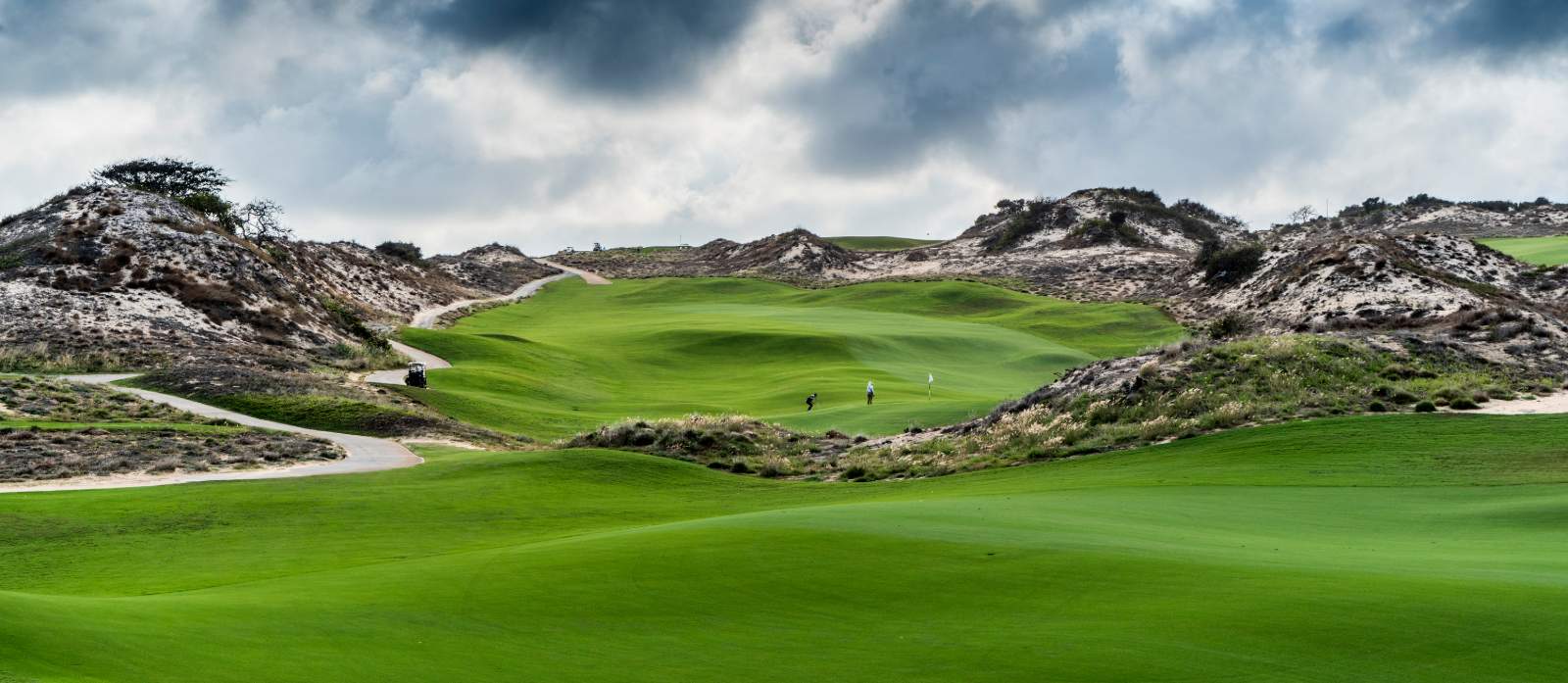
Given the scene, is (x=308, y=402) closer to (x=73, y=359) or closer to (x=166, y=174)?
(x=73, y=359)

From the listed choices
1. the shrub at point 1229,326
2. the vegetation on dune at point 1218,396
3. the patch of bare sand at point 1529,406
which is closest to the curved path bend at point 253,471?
the vegetation on dune at point 1218,396

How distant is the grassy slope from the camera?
31.2ft

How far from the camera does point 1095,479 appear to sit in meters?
23.6

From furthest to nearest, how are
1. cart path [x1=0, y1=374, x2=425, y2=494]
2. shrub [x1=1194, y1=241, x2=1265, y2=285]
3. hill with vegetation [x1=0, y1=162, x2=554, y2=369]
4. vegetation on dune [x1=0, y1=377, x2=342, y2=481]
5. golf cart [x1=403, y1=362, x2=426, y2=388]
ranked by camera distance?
1. shrub [x1=1194, y1=241, x2=1265, y2=285]
2. hill with vegetation [x1=0, y1=162, x2=554, y2=369]
3. golf cart [x1=403, y1=362, x2=426, y2=388]
4. vegetation on dune [x1=0, y1=377, x2=342, y2=481]
5. cart path [x1=0, y1=374, x2=425, y2=494]

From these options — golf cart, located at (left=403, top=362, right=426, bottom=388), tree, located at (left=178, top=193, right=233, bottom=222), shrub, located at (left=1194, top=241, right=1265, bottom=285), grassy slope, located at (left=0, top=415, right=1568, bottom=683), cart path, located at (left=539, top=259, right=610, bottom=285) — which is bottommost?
grassy slope, located at (left=0, top=415, right=1568, bottom=683)

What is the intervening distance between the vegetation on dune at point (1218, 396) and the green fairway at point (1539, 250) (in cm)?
4909

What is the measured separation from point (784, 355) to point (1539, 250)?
5552 centimetres

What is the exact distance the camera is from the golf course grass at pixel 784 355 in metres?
50.3

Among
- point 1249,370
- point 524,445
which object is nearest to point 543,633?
point 1249,370

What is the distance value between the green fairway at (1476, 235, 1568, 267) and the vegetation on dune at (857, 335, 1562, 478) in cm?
4909

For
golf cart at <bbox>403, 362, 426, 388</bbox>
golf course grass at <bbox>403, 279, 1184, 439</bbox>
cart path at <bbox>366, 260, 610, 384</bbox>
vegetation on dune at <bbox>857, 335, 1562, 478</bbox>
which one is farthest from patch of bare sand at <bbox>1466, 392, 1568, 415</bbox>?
cart path at <bbox>366, 260, 610, 384</bbox>

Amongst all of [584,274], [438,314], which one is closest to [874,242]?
[584,274]

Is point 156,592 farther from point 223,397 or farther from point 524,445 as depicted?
point 223,397

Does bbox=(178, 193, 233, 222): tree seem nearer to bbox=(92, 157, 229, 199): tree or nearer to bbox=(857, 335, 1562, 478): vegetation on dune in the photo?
bbox=(92, 157, 229, 199): tree
